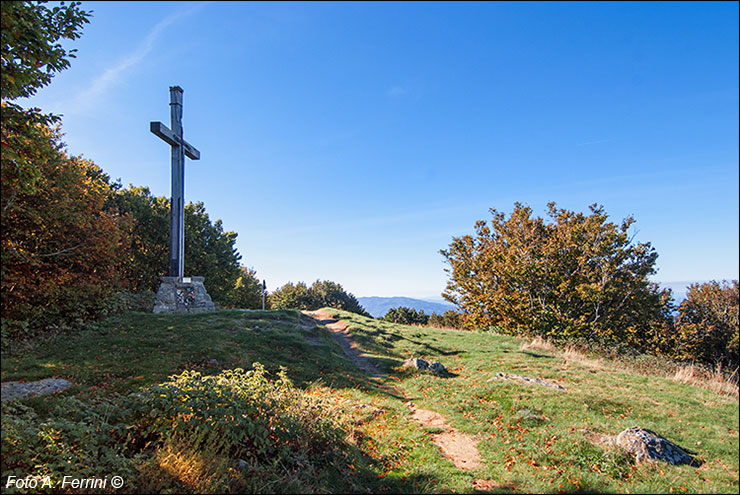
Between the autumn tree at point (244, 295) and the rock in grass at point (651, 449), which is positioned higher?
the autumn tree at point (244, 295)

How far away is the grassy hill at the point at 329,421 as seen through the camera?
3850 millimetres

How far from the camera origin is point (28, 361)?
6.87 metres

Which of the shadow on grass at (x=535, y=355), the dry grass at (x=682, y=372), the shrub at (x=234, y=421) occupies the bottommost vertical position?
the dry grass at (x=682, y=372)

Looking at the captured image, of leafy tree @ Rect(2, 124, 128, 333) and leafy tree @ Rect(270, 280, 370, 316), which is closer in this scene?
leafy tree @ Rect(2, 124, 128, 333)

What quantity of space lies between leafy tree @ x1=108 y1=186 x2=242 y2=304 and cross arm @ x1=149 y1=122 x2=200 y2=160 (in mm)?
7794

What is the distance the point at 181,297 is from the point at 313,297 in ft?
111

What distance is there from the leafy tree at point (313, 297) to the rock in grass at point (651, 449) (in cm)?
4146

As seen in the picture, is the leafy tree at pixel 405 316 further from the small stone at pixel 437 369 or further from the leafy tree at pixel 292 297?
the small stone at pixel 437 369

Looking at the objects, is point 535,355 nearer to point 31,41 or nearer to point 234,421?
point 234,421

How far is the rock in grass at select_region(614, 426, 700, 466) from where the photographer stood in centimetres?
498

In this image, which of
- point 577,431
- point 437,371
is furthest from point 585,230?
point 577,431

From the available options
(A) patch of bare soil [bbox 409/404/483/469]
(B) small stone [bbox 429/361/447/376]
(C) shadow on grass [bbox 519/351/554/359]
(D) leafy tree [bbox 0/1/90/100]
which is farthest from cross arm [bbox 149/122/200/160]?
(C) shadow on grass [bbox 519/351/554/359]

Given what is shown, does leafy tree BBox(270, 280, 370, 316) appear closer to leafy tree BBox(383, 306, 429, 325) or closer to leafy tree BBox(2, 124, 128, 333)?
leafy tree BBox(383, 306, 429, 325)

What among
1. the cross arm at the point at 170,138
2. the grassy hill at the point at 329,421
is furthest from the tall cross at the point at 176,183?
the grassy hill at the point at 329,421
